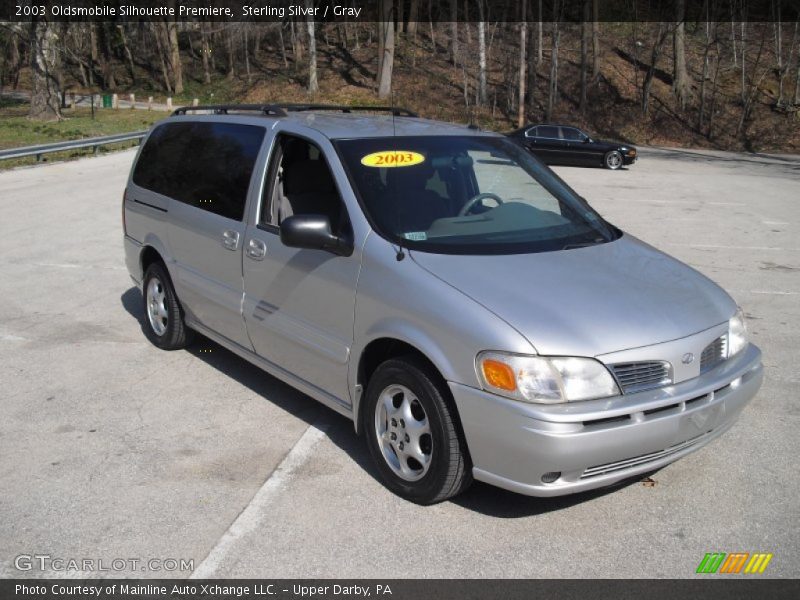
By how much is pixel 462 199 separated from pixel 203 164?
6.84ft

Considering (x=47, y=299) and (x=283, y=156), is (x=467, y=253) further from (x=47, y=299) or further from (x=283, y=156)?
(x=47, y=299)

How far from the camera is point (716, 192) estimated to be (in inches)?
763

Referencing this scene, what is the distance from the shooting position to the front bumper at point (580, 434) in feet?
11.9

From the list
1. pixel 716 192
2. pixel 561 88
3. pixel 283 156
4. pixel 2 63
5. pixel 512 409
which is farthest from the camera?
pixel 2 63

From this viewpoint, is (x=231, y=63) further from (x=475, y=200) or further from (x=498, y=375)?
(x=498, y=375)

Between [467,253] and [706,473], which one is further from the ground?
[467,253]

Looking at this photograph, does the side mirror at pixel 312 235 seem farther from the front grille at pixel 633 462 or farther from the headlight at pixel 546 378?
the front grille at pixel 633 462

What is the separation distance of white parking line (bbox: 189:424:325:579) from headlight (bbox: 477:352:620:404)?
4.27 ft

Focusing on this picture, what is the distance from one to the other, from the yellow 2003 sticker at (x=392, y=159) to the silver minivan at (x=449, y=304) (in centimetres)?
1

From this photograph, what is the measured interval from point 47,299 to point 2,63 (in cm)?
6359

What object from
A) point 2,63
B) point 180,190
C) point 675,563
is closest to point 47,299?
point 180,190

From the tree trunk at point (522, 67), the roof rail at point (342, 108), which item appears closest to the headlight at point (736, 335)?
the roof rail at point (342, 108)

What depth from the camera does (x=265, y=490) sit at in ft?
14.3

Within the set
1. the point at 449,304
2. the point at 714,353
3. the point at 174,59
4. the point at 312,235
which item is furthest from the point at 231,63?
the point at 714,353
